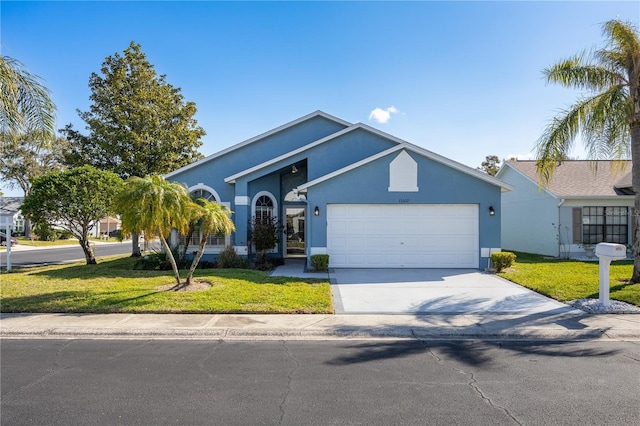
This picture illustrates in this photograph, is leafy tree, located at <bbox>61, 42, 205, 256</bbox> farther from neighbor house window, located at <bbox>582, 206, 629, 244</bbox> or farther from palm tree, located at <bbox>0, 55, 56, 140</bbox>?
neighbor house window, located at <bbox>582, 206, 629, 244</bbox>

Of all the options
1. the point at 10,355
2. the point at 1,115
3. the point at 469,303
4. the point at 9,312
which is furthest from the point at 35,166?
the point at 469,303

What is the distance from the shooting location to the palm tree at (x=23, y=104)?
9688 millimetres

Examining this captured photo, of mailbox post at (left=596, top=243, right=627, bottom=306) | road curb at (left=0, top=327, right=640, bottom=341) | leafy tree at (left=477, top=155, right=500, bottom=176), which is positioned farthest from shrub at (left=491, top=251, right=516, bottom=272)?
leafy tree at (left=477, top=155, right=500, bottom=176)

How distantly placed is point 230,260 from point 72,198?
626 cm

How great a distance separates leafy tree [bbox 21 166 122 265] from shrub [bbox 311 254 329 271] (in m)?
7.41

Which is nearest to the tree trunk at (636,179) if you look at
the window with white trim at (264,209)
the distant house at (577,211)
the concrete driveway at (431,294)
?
the concrete driveway at (431,294)

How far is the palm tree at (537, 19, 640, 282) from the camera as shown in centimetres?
1017

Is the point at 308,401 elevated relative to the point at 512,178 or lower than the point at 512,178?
lower

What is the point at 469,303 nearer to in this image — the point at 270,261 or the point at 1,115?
the point at 270,261

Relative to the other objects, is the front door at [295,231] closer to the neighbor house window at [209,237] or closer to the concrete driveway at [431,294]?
the neighbor house window at [209,237]

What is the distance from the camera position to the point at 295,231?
18.4 metres

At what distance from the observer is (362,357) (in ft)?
18.8

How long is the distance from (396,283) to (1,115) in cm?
1175

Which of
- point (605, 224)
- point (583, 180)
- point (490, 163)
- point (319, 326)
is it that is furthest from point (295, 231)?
point (490, 163)
